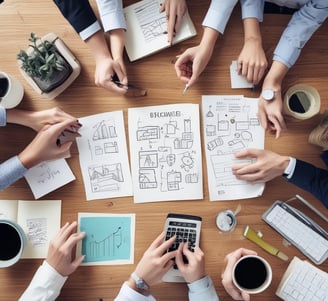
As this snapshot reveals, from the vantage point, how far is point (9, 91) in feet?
3.23

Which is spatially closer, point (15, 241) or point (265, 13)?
point (15, 241)

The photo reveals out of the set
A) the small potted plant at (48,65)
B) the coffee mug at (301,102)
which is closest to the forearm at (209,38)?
the coffee mug at (301,102)

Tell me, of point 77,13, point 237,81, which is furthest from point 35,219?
point 237,81

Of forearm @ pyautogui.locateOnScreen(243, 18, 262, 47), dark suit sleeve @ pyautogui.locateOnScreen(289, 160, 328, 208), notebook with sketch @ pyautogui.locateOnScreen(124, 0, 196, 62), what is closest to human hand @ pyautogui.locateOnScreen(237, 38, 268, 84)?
forearm @ pyautogui.locateOnScreen(243, 18, 262, 47)

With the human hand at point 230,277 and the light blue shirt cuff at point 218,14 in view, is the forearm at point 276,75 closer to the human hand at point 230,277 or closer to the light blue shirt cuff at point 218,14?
the light blue shirt cuff at point 218,14

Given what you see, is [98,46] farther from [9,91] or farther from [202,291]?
[202,291]

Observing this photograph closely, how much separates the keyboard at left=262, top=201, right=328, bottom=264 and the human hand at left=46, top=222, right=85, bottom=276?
0.49 metres

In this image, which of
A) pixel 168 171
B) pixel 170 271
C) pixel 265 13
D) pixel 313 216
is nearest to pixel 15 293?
pixel 170 271

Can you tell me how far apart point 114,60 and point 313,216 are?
0.66m

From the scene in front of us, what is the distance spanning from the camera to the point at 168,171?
103cm

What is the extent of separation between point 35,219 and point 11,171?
5.5 inches

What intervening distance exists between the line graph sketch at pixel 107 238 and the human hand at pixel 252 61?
0.48 metres

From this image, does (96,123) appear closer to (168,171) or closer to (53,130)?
(53,130)

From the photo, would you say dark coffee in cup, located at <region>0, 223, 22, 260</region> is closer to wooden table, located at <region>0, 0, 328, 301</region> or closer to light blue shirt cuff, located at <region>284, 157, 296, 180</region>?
wooden table, located at <region>0, 0, 328, 301</region>
